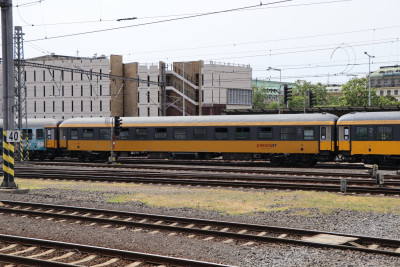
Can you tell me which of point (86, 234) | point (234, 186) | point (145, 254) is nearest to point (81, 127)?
point (234, 186)

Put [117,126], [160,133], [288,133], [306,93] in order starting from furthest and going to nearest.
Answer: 1. [306,93]
2. [160,133]
3. [117,126]
4. [288,133]

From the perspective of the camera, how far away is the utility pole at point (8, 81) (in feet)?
62.3

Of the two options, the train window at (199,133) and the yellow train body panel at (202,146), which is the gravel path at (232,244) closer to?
the yellow train body panel at (202,146)

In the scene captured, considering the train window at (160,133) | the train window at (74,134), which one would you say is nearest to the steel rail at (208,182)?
the train window at (160,133)

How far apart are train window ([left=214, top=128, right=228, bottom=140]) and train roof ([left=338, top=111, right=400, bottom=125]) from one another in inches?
300

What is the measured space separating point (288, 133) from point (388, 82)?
13671 centimetres

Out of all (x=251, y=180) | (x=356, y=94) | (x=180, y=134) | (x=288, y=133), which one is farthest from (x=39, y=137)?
(x=356, y=94)

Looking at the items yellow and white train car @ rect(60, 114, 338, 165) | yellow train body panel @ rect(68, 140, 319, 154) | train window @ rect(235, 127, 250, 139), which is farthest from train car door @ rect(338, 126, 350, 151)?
train window @ rect(235, 127, 250, 139)

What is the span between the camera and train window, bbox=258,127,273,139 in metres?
31.4

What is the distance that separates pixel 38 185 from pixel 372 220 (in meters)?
15.3

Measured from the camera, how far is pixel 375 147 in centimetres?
2817

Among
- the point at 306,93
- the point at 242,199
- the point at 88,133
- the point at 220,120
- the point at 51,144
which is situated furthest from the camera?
the point at 306,93

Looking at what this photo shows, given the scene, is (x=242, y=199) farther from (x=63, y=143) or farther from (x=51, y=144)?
(x=51, y=144)

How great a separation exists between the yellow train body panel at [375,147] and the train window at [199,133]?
33.0 feet
